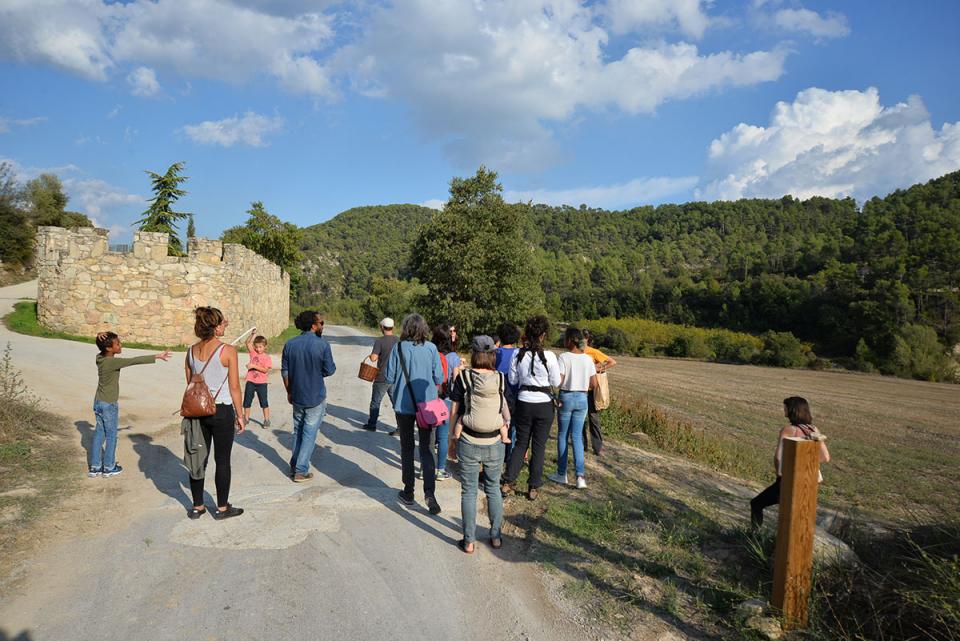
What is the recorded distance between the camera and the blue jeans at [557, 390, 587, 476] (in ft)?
19.8

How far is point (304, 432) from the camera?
5.95 meters

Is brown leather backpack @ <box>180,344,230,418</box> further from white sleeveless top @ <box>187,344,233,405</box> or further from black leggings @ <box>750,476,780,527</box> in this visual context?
black leggings @ <box>750,476,780,527</box>

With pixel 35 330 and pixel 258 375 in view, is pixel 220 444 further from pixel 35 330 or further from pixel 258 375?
pixel 35 330

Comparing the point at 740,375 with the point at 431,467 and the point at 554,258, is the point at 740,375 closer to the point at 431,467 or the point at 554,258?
the point at 431,467

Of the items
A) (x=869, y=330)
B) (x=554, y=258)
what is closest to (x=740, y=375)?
(x=869, y=330)

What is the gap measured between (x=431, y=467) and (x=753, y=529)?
297cm

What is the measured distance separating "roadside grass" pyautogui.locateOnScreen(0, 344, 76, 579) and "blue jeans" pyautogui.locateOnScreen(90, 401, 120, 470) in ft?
0.91

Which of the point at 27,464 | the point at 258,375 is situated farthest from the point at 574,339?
the point at 27,464

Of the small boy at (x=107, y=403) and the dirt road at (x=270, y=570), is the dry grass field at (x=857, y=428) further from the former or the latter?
the small boy at (x=107, y=403)

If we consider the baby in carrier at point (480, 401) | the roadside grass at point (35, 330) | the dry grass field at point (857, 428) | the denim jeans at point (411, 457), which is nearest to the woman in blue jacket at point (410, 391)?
the denim jeans at point (411, 457)

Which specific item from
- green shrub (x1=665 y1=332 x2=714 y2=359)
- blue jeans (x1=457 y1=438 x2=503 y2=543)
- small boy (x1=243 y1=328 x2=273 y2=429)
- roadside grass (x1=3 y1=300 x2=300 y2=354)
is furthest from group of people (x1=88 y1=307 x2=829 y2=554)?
green shrub (x1=665 y1=332 x2=714 y2=359)

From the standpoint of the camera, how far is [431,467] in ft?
17.3

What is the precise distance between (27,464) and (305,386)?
126 inches

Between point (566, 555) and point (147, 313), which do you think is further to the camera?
point (147, 313)
